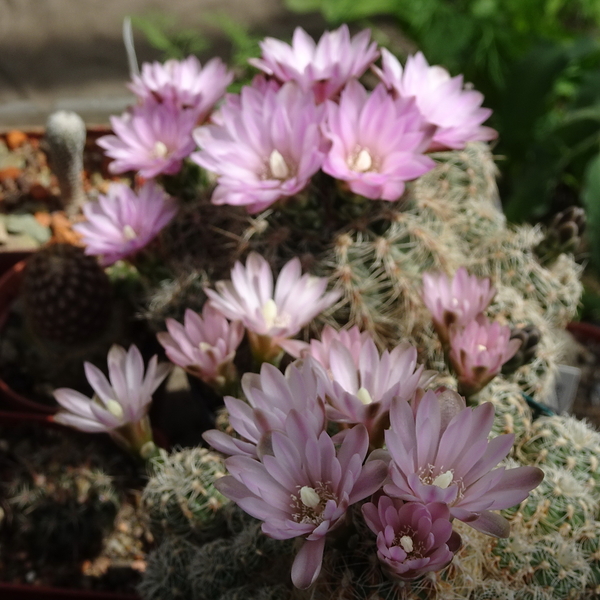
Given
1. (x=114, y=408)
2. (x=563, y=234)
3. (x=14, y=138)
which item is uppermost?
(x=563, y=234)

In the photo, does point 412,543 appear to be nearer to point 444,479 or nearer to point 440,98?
point 444,479

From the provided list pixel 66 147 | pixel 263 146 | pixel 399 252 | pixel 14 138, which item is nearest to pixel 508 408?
pixel 399 252

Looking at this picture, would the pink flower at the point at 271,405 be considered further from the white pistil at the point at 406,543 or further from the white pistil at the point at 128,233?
the white pistil at the point at 128,233

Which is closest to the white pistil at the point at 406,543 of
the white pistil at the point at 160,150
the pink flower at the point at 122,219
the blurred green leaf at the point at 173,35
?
the pink flower at the point at 122,219

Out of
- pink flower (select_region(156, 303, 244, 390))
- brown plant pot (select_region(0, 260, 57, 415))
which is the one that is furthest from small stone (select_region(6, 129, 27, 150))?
pink flower (select_region(156, 303, 244, 390))

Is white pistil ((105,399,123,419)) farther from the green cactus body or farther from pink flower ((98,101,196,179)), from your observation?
the green cactus body

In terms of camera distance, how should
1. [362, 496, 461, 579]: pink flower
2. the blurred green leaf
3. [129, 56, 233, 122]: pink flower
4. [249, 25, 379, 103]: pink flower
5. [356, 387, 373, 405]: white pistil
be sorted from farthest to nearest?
the blurred green leaf, [129, 56, 233, 122]: pink flower, [249, 25, 379, 103]: pink flower, [356, 387, 373, 405]: white pistil, [362, 496, 461, 579]: pink flower
